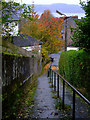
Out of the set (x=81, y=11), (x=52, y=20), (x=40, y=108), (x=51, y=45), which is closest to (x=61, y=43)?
(x=51, y=45)

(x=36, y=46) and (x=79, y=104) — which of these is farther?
(x=36, y=46)

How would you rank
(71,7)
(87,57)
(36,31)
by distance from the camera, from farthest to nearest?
(36,31) < (71,7) < (87,57)

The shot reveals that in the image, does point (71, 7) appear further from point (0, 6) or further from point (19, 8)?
point (0, 6)

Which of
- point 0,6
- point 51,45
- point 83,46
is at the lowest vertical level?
point 51,45

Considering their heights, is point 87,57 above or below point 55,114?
above

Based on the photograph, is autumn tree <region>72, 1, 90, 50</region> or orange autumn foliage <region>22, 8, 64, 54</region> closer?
autumn tree <region>72, 1, 90, 50</region>

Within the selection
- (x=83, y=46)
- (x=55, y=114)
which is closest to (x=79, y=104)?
(x=55, y=114)

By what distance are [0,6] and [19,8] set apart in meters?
0.61

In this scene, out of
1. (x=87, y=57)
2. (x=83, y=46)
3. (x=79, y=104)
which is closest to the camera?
(x=79, y=104)

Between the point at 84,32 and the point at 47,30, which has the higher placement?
the point at 84,32

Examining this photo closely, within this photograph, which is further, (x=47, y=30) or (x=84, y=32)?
(x=47, y=30)

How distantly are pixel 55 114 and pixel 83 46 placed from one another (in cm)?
380

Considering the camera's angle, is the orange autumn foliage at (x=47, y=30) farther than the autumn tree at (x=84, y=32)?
Yes

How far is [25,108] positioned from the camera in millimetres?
5598
